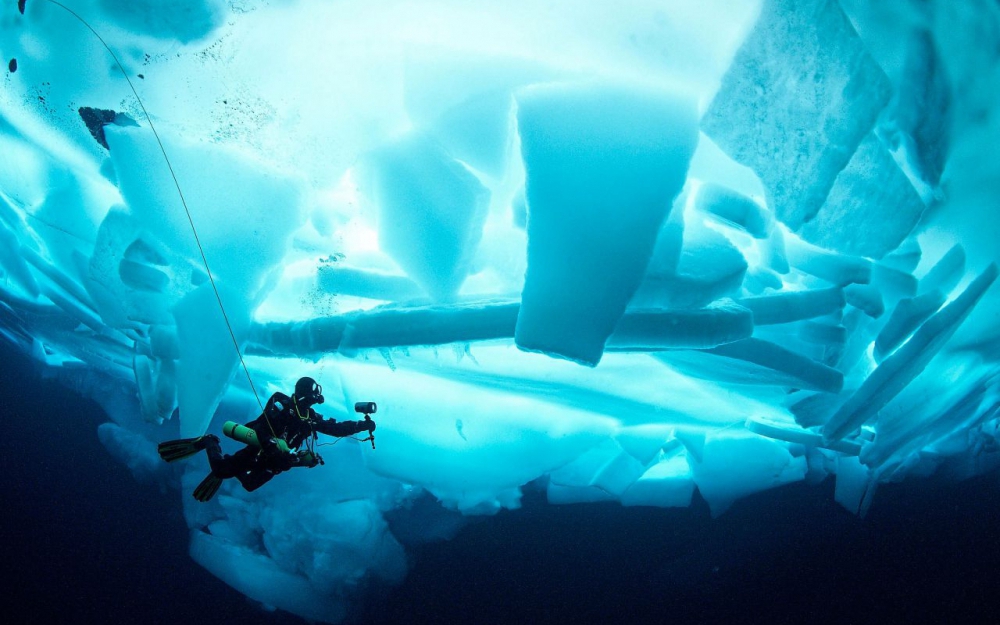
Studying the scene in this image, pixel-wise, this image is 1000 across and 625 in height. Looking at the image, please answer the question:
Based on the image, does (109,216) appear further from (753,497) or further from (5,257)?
(753,497)

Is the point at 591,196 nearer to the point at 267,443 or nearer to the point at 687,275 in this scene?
the point at 687,275

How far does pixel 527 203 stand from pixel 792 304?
74 centimetres

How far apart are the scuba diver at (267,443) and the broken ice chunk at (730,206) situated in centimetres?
88

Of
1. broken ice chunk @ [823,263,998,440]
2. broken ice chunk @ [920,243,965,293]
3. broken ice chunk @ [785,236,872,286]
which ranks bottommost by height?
broken ice chunk @ [823,263,998,440]

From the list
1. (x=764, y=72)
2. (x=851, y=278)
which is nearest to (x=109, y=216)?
(x=764, y=72)

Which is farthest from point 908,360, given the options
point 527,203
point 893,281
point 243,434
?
point 243,434

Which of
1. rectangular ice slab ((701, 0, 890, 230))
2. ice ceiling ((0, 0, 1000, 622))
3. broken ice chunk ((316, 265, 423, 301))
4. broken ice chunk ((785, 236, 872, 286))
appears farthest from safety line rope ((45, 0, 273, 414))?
broken ice chunk ((785, 236, 872, 286))

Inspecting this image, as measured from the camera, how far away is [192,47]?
3.43 ft

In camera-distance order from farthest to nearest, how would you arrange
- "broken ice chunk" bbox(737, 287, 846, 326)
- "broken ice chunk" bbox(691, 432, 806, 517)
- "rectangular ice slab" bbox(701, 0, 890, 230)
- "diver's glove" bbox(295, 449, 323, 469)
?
"broken ice chunk" bbox(691, 432, 806, 517)
"broken ice chunk" bbox(737, 287, 846, 326)
"diver's glove" bbox(295, 449, 323, 469)
"rectangular ice slab" bbox(701, 0, 890, 230)

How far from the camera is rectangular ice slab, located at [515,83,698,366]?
94 cm

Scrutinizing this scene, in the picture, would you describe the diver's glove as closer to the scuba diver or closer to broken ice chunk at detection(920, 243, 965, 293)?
the scuba diver

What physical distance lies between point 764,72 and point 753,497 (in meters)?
1.80

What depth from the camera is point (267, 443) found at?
39.9 inches

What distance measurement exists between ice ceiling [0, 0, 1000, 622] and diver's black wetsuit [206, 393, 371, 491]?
→ 0.64 ft
